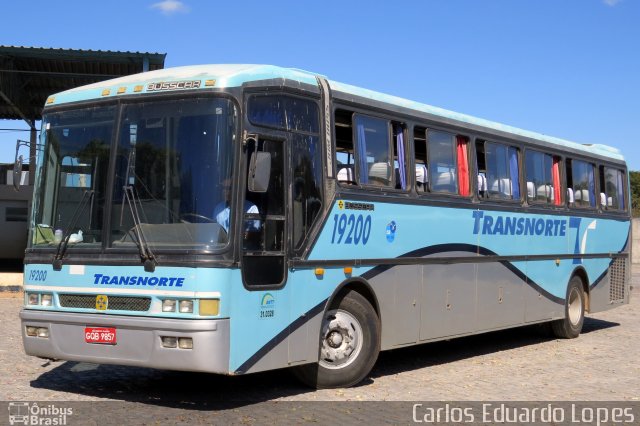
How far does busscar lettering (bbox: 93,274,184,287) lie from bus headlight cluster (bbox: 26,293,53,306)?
647 millimetres

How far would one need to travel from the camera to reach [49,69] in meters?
28.3

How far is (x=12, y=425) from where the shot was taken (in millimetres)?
7508

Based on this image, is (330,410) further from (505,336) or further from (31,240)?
(505,336)

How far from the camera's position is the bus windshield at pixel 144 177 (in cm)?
826

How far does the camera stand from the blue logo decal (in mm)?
10547

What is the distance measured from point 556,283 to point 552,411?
655 centimetres

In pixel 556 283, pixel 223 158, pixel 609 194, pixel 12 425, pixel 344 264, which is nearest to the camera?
pixel 12 425

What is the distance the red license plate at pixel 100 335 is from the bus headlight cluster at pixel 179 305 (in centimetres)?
60

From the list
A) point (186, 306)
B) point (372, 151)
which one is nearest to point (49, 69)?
point (372, 151)

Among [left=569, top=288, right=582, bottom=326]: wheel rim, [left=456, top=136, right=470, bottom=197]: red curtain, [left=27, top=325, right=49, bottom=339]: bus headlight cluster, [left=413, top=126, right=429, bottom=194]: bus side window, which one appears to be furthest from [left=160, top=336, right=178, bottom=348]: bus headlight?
[left=569, top=288, right=582, bottom=326]: wheel rim

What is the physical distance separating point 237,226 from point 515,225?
21.3 feet

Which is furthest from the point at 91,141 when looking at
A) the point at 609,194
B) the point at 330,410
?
the point at 609,194

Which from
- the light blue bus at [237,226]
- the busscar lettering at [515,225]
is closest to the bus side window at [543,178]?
the busscar lettering at [515,225]

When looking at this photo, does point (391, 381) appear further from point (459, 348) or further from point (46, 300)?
point (46, 300)
